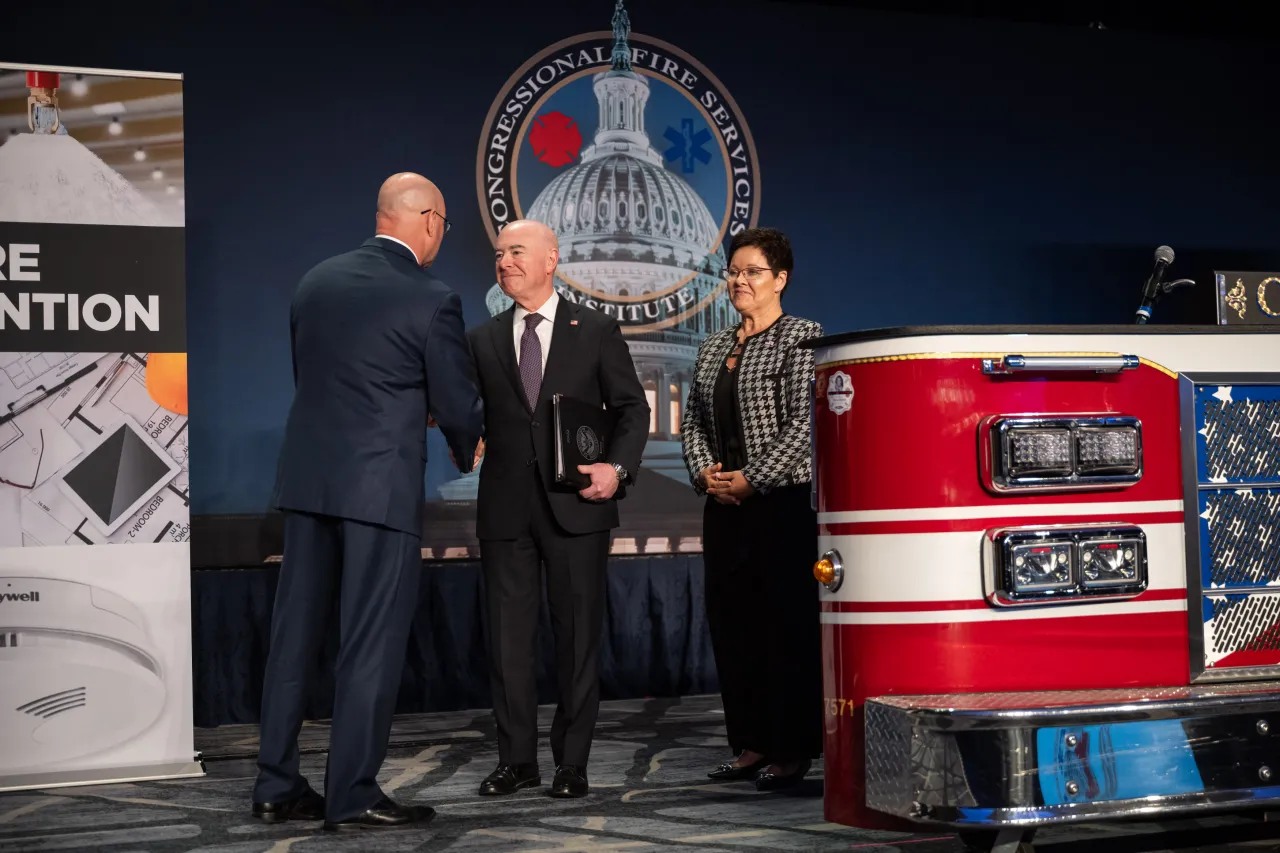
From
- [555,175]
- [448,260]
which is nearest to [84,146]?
[448,260]

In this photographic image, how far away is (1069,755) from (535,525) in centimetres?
178

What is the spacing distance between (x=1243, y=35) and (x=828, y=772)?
5.92 metres

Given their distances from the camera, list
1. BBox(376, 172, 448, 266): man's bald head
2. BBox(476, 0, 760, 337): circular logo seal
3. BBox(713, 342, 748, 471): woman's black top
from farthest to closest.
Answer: BBox(476, 0, 760, 337): circular logo seal, BBox(713, 342, 748, 471): woman's black top, BBox(376, 172, 448, 266): man's bald head

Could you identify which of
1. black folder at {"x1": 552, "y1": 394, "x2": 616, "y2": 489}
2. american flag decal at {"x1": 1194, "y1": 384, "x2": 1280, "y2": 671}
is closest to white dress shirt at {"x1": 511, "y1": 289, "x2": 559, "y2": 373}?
black folder at {"x1": 552, "y1": 394, "x2": 616, "y2": 489}

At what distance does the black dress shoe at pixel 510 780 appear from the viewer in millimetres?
3771

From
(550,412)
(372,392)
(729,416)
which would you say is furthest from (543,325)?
(372,392)

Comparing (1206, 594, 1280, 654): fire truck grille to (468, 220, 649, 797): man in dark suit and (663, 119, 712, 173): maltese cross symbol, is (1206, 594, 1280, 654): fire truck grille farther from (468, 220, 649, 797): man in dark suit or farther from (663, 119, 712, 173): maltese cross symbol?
(663, 119, 712, 173): maltese cross symbol

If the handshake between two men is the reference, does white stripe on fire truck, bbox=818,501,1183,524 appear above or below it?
below

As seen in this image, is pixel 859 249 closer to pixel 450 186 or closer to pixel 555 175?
pixel 555 175

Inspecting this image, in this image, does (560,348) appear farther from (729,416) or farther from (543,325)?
(729,416)

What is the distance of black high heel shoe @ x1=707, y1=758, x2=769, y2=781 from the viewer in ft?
13.0

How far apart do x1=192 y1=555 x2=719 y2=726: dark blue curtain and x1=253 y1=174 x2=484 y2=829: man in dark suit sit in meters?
1.87

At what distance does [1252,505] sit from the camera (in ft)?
9.41

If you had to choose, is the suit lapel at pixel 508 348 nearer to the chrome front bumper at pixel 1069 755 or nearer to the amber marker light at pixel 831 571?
the amber marker light at pixel 831 571
